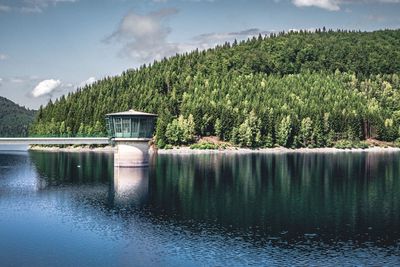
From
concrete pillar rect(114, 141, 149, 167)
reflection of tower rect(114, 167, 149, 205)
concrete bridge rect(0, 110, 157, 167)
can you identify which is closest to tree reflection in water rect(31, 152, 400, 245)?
reflection of tower rect(114, 167, 149, 205)

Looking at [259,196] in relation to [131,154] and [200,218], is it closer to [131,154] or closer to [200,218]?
[200,218]

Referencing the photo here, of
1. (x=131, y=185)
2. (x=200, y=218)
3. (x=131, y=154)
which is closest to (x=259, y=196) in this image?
(x=200, y=218)

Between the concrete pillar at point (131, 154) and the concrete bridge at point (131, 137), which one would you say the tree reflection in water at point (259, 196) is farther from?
the concrete bridge at point (131, 137)

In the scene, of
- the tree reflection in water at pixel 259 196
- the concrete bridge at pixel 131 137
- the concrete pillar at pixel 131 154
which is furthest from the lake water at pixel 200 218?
the concrete bridge at pixel 131 137

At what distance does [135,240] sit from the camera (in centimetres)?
6406

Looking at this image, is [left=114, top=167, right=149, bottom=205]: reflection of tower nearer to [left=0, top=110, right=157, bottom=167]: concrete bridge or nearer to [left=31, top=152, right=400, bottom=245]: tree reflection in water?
[left=31, top=152, right=400, bottom=245]: tree reflection in water

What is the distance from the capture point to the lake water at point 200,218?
57562 millimetres

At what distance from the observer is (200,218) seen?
76.4 meters

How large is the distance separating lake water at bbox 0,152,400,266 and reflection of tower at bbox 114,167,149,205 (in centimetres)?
23

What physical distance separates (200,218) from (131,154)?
6979 cm

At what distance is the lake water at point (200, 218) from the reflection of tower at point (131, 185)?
0.23 m

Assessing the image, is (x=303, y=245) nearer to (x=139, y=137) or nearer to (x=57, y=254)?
(x=57, y=254)

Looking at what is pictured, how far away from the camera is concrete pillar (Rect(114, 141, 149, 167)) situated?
143 metres

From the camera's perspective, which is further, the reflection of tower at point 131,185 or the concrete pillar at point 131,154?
the concrete pillar at point 131,154
